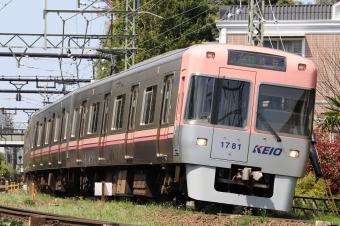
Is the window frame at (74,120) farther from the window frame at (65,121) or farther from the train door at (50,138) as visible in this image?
the train door at (50,138)

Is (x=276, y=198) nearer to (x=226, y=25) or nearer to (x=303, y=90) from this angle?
(x=303, y=90)

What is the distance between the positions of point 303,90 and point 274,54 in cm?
83

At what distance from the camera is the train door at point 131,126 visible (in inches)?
706

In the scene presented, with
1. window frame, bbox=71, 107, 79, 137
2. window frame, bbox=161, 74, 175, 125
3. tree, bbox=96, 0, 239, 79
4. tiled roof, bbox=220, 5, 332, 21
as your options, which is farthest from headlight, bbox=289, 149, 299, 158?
tree, bbox=96, 0, 239, 79

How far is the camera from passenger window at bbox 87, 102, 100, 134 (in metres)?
21.3

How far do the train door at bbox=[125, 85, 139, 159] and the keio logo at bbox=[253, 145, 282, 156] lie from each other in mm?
3784

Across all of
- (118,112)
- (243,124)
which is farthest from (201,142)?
(118,112)

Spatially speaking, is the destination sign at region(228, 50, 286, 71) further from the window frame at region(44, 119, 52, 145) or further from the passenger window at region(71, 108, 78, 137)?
the window frame at region(44, 119, 52, 145)

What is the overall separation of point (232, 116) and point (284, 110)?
0.95 metres

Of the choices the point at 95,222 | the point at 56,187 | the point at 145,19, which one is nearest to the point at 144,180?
the point at 95,222

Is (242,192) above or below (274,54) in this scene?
below

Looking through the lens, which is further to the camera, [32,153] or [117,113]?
[32,153]

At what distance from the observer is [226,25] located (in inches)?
1389

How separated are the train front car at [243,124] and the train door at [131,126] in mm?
Result: 3212
